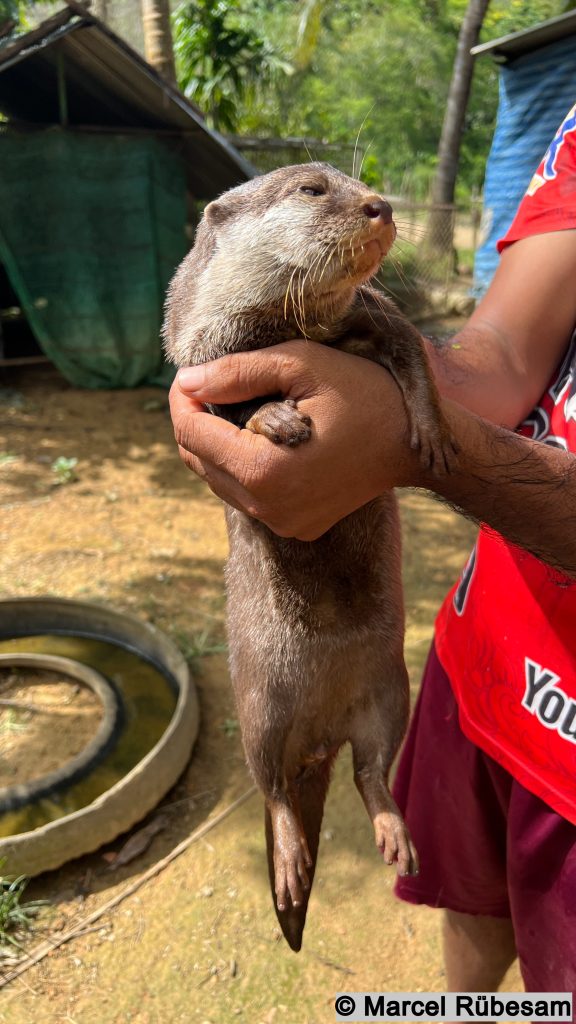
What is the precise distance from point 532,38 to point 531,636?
763cm

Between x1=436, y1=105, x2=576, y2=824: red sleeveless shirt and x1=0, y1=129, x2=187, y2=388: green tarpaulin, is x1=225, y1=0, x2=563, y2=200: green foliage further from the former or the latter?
x1=436, y1=105, x2=576, y2=824: red sleeveless shirt

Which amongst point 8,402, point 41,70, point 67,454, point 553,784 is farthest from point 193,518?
point 41,70

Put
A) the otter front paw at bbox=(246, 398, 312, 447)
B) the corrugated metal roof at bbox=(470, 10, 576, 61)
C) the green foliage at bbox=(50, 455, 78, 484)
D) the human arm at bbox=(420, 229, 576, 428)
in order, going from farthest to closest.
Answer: the corrugated metal roof at bbox=(470, 10, 576, 61)
the green foliage at bbox=(50, 455, 78, 484)
the human arm at bbox=(420, 229, 576, 428)
the otter front paw at bbox=(246, 398, 312, 447)

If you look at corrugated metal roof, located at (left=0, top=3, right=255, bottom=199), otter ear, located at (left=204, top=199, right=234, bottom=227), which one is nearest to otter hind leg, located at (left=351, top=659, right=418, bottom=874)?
otter ear, located at (left=204, top=199, right=234, bottom=227)

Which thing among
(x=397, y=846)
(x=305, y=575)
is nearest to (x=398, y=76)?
(x=305, y=575)

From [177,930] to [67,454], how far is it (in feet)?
15.1

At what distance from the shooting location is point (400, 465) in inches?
57.0

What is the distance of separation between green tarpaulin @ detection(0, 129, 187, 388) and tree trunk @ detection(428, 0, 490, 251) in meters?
5.38

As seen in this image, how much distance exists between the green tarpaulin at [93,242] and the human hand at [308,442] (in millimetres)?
6745

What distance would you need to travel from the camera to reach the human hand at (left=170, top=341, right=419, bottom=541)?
54.3 inches

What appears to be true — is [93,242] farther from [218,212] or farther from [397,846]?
[397,846]

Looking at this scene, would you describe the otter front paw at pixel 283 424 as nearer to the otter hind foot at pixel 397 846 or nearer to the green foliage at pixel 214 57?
the otter hind foot at pixel 397 846

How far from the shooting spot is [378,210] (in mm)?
1567

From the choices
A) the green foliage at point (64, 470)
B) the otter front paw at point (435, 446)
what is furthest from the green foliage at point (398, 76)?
the otter front paw at point (435, 446)
